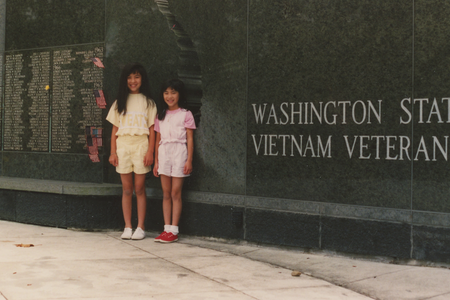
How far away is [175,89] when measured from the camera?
654 centimetres

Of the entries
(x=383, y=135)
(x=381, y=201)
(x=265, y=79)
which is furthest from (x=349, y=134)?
(x=265, y=79)

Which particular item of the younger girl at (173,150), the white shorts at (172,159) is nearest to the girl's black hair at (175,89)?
the younger girl at (173,150)

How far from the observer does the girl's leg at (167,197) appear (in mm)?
6574

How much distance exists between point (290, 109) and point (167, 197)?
174 centimetres

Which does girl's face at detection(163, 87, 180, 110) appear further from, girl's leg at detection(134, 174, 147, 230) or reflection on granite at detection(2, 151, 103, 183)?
reflection on granite at detection(2, 151, 103, 183)

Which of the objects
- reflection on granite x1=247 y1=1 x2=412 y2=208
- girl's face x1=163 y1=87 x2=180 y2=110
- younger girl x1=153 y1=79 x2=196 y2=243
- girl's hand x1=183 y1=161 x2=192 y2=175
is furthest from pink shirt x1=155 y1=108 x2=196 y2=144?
reflection on granite x1=247 y1=1 x2=412 y2=208

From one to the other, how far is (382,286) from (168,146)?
289cm

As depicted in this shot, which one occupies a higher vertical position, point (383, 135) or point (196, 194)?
point (383, 135)

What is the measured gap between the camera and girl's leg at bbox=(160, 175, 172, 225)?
657cm

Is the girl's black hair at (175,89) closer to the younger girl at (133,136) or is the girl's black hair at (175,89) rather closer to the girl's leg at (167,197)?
the younger girl at (133,136)

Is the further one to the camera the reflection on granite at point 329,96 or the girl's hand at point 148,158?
the girl's hand at point 148,158

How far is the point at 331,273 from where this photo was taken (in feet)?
16.7

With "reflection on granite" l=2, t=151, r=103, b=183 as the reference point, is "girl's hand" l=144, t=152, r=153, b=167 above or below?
above

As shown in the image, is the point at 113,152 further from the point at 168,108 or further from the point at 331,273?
the point at 331,273
